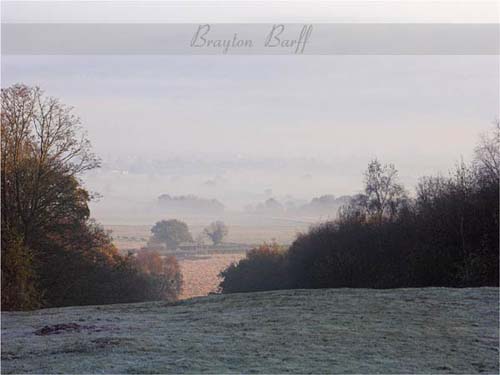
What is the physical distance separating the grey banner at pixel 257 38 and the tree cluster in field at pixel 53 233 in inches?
155

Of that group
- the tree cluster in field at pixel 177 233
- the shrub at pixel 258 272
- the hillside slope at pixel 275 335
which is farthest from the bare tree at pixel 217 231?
the hillside slope at pixel 275 335

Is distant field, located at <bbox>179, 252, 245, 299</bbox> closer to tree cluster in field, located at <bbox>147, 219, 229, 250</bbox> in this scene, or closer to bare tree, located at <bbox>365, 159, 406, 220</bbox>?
tree cluster in field, located at <bbox>147, 219, 229, 250</bbox>

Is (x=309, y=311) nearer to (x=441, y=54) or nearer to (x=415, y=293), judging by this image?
(x=415, y=293)

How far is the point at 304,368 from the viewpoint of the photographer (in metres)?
7.25

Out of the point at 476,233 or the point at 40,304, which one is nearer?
the point at 476,233

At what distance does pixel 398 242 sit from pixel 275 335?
6.40m

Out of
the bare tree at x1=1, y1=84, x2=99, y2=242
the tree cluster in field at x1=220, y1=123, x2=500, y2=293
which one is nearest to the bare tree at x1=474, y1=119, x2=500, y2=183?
the tree cluster in field at x1=220, y1=123, x2=500, y2=293

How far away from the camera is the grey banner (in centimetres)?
980

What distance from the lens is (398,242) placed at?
574 inches

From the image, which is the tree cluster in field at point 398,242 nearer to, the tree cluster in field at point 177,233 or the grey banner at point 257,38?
the tree cluster in field at point 177,233

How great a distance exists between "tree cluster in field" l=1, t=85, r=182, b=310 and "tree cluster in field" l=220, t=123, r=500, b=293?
2.66 m

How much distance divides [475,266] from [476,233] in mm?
836

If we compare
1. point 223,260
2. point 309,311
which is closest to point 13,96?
point 223,260

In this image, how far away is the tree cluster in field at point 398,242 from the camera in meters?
13.8
